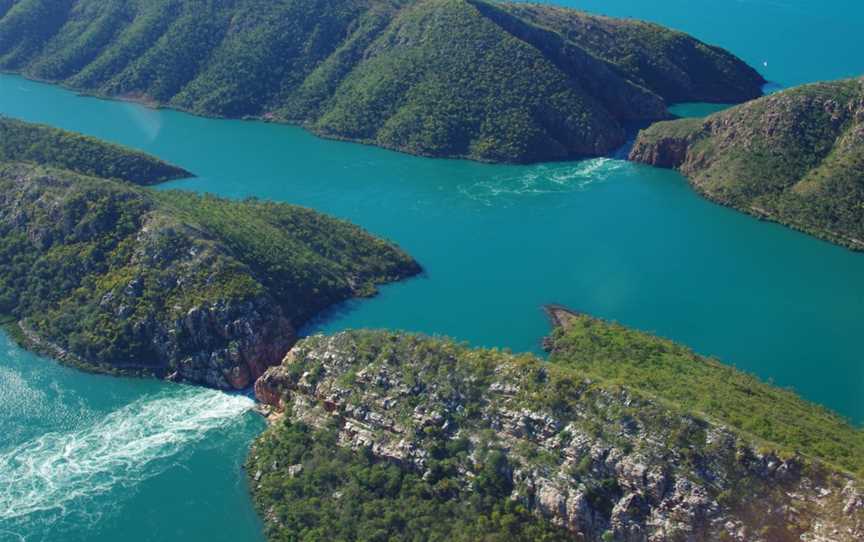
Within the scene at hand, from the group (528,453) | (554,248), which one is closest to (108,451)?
(528,453)

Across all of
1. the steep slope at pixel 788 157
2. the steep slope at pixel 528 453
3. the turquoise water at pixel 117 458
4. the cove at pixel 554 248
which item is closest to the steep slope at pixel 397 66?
the cove at pixel 554 248

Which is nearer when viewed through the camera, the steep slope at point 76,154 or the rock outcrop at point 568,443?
the rock outcrop at point 568,443

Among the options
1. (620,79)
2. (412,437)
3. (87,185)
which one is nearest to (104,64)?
(87,185)

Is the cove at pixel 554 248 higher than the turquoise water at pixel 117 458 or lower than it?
higher

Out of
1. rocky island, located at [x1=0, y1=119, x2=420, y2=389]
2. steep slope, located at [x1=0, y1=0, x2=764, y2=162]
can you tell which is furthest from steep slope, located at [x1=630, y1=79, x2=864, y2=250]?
rocky island, located at [x1=0, y1=119, x2=420, y2=389]

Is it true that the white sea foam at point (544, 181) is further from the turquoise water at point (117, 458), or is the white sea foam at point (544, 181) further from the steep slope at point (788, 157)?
the turquoise water at point (117, 458)

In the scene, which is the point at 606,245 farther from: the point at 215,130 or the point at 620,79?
the point at 215,130
